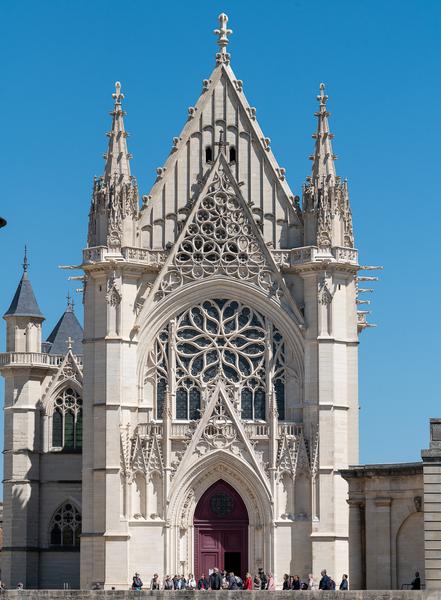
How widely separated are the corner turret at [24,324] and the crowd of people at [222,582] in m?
12.2

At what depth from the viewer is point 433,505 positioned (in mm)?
44969

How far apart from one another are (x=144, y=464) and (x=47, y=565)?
7964 millimetres

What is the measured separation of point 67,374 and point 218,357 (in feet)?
26.2

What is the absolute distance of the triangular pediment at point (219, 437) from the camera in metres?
62.2

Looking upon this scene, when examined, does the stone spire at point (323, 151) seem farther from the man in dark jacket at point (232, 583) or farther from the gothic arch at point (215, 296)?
the man in dark jacket at point (232, 583)

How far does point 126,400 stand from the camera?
62531 mm

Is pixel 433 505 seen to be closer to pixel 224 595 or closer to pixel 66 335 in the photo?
pixel 224 595

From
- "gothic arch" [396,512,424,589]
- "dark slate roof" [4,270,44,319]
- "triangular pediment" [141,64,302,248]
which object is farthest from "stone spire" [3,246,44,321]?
"gothic arch" [396,512,424,589]

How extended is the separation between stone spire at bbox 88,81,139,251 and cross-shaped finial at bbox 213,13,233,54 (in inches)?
160

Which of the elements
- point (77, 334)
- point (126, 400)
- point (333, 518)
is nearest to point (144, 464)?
point (126, 400)

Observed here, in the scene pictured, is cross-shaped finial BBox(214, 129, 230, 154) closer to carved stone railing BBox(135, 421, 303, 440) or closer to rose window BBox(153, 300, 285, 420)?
Result: rose window BBox(153, 300, 285, 420)

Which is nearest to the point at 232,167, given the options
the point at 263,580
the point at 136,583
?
the point at 263,580

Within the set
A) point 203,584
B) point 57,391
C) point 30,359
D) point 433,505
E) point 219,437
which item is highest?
point 30,359

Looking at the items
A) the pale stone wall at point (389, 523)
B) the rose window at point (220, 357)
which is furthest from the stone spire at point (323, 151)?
the pale stone wall at point (389, 523)
